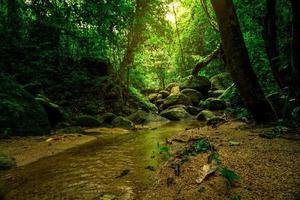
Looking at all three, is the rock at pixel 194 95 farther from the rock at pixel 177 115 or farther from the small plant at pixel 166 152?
the small plant at pixel 166 152

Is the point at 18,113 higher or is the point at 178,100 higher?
the point at 178,100

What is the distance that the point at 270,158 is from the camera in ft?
9.69

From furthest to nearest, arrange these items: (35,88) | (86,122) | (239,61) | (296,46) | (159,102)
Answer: (159,102) → (35,88) → (86,122) → (239,61) → (296,46)

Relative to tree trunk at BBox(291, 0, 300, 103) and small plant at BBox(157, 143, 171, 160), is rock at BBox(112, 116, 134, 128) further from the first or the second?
tree trunk at BBox(291, 0, 300, 103)

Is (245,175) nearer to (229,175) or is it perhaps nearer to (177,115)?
(229,175)

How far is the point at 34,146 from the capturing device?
6574 mm

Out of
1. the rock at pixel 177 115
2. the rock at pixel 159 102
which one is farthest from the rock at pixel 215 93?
the rock at pixel 177 115

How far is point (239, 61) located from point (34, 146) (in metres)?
5.36

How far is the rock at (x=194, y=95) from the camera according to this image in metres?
19.1

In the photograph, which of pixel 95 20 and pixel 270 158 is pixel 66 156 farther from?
pixel 270 158

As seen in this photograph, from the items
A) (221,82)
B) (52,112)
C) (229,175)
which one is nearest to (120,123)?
(52,112)

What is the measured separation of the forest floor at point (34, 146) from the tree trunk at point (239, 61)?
437 centimetres

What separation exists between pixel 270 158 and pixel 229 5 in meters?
3.28

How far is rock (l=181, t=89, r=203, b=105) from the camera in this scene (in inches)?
752
